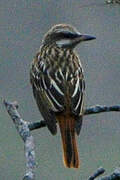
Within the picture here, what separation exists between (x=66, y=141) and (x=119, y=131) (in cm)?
1265

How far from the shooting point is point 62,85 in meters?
7.48

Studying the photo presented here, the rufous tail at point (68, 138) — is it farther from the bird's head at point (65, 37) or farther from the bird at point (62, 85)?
the bird's head at point (65, 37)

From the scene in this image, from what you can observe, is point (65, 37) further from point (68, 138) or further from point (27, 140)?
point (27, 140)

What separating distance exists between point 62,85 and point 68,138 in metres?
0.64

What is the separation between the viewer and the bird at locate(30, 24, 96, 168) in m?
6.98

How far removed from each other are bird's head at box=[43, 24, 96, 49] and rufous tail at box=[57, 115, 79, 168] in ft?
3.13

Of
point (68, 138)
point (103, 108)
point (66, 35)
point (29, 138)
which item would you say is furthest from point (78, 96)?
point (29, 138)

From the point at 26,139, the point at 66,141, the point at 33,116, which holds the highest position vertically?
the point at 26,139

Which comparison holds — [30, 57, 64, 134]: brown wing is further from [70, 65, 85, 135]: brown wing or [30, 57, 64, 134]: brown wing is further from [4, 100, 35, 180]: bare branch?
[4, 100, 35, 180]: bare branch

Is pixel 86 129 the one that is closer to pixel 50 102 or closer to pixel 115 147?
pixel 115 147

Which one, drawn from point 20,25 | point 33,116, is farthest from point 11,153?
point 20,25

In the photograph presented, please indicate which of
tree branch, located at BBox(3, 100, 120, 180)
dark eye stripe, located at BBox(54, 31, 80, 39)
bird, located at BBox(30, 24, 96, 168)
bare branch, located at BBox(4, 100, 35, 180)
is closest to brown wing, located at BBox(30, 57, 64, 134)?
bird, located at BBox(30, 24, 96, 168)

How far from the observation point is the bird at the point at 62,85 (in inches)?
275

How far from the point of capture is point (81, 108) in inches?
282
